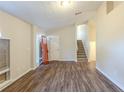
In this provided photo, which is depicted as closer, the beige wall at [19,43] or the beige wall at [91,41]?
the beige wall at [19,43]

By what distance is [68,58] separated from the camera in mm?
11062

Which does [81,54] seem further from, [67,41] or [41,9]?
[41,9]

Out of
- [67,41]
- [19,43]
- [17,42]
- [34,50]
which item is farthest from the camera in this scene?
[67,41]

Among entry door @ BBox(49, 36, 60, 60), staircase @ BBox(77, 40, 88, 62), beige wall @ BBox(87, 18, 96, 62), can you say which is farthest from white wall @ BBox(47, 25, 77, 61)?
beige wall @ BBox(87, 18, 96, 62)

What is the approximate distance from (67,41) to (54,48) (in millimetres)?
1145

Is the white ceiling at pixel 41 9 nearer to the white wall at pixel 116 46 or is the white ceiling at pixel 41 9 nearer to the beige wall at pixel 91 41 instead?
the white wall at pixel 116 46

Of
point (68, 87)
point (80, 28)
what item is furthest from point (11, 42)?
point (80, 28)

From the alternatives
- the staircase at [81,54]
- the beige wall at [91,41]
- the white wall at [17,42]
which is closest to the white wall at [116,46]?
the white wall at [17,42]

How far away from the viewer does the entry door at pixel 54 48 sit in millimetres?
11062

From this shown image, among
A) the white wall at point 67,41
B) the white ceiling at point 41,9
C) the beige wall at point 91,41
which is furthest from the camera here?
the white wall at point 67,41

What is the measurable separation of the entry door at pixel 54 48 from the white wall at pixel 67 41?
9.6 inches

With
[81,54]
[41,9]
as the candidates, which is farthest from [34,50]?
[81,54]

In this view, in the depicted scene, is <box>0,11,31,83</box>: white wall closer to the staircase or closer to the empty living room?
the empty living room

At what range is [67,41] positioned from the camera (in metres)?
11.0
